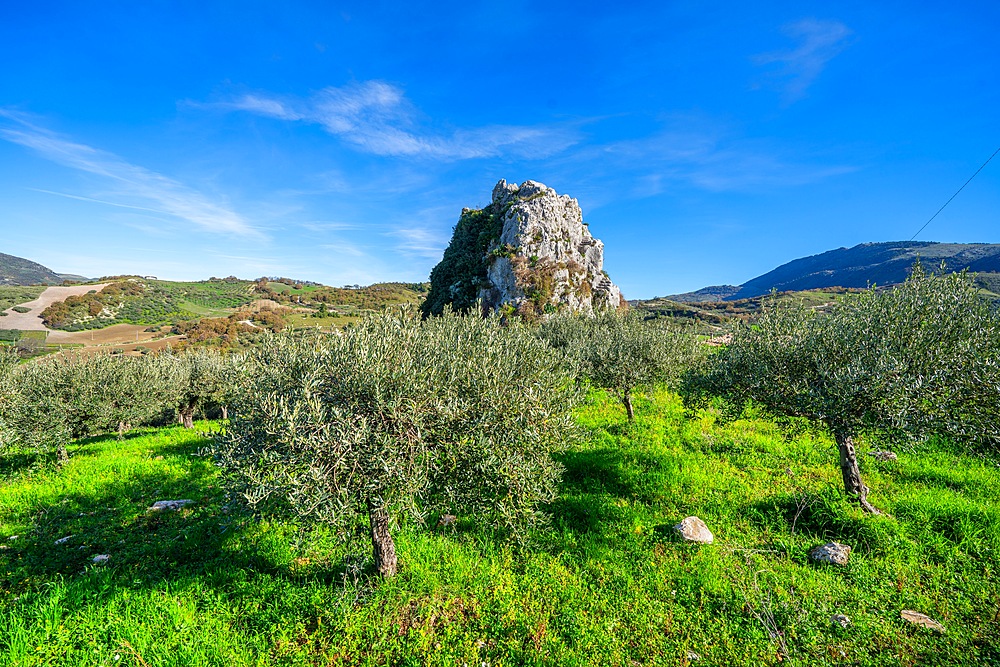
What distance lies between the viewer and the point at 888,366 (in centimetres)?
1035

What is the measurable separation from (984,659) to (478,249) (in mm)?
108097

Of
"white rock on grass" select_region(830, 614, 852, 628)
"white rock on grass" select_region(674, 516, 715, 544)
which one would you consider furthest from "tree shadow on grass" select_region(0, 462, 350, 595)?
"white rock on grass" select_region(830, 614, 852, 628)

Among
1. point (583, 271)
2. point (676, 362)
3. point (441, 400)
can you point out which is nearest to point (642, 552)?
point (441, 400)

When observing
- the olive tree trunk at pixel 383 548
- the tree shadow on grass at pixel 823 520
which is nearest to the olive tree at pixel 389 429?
the olive tree trunk at pixel 383 548

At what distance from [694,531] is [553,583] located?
17.0ft

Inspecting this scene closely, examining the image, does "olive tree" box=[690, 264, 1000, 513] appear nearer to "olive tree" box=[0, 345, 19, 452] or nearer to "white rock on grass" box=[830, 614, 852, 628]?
"white rock on grass" box=[830, 614, 852, 628]


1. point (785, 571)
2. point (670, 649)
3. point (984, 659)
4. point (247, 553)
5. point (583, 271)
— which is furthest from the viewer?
point (583, 271)

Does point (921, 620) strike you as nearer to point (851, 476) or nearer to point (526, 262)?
point (851, 476)

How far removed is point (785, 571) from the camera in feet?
33.9

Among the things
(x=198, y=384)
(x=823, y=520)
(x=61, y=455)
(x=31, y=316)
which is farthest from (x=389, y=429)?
(x=31, y=316)

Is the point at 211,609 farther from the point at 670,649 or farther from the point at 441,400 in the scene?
the point at 670,649

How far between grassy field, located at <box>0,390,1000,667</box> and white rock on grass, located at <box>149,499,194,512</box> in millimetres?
437

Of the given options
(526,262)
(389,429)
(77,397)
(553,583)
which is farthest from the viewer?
(526,262)

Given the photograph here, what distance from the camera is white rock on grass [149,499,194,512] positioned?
14.2 meters
